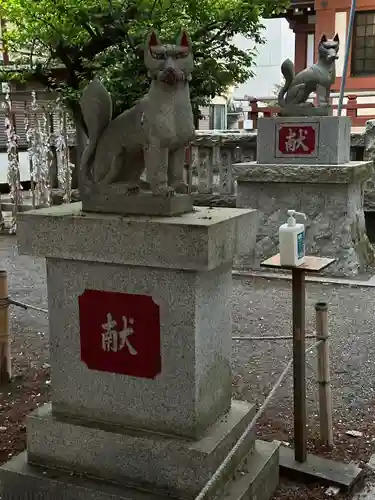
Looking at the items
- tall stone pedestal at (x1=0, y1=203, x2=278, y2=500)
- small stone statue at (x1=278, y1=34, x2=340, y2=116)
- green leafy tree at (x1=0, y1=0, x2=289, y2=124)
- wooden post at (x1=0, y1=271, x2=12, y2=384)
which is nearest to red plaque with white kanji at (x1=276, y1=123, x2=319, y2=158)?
small stone statue at (x1=278, y1=34, x2=340, y2=116)

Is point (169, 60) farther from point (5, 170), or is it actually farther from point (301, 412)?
point (5, 170)

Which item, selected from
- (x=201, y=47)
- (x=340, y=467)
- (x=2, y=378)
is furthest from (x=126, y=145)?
(x=201, y=47)

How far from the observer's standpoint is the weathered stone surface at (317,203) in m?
7.38

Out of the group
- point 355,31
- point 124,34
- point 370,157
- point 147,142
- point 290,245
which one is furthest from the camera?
point 355,31

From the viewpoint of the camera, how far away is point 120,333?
2.80 metres

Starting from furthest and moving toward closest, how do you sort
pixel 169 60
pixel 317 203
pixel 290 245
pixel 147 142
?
pixel 317 203, pixel 290 245, pixel 147 142, pixel 169 60

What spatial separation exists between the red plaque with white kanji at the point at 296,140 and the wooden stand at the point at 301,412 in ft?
14.5

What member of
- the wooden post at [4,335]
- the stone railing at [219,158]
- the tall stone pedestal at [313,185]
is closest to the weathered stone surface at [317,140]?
the tall stone pedestal at [313,185]

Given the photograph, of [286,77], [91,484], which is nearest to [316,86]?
[286,77]

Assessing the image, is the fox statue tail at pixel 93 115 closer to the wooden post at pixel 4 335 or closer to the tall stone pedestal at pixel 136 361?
the tall stone pedestal at pixel 136 361

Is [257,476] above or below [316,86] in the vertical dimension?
below

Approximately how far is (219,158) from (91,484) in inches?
296

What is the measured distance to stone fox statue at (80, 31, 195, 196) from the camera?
272cm

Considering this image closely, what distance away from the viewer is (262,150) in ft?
25.2
